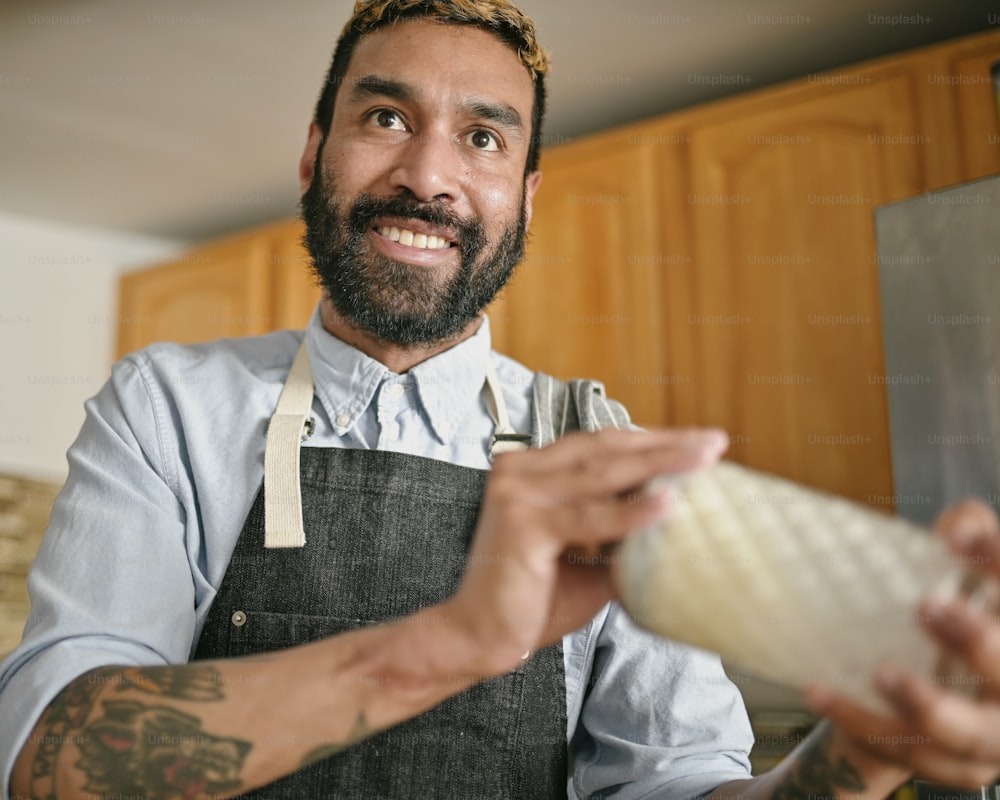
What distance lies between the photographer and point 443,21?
126 cm

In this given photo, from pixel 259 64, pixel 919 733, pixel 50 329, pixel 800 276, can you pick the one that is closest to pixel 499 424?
pixel 919 733

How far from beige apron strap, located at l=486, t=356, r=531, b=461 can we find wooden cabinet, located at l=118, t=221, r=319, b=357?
5.96ft

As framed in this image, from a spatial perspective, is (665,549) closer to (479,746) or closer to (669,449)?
(669,449)

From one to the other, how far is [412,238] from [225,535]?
1.25ft

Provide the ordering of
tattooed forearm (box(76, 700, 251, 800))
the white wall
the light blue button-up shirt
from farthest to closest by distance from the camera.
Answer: the white wall
the light blue button-up shirt
tattooed forearm (box(76, 700, 251, 800))

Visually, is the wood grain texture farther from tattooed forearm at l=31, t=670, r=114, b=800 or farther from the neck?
tattooed forearm at l=31, t=670, r=114, b=800

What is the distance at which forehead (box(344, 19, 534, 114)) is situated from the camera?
122cm

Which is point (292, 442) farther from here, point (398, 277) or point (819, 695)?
point (819, 695)

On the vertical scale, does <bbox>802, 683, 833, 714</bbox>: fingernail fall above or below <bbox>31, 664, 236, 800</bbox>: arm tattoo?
above

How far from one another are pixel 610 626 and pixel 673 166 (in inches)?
60.1

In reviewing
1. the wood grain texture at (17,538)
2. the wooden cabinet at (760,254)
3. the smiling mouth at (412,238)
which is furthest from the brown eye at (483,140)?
the wood grain texture at (17,538)

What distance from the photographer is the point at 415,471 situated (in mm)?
1110

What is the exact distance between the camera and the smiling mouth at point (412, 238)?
1.19 m

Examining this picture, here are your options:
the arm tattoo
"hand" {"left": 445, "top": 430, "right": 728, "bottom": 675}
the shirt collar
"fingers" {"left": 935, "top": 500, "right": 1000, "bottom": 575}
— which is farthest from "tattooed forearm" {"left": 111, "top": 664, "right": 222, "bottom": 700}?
"fingers" {"left": 935, "top": 500, "right": 1000, "bottom": 575}
